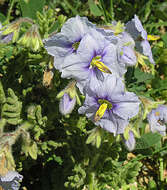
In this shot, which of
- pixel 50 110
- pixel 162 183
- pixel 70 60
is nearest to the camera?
pixel 70 60

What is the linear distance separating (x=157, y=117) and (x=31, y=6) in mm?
1390

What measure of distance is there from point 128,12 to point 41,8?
4.54ft

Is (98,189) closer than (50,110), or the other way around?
(50,110)

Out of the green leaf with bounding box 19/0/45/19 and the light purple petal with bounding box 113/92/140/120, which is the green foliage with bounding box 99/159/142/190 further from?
the green leaf with bounding box 19/0/45/19

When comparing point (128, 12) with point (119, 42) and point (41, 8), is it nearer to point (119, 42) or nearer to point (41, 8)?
point (41, 8)

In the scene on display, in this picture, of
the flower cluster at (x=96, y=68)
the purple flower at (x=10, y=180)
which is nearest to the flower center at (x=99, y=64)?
the flower cluster at (x=96, y=68)

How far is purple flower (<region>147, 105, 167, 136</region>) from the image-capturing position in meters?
2.29

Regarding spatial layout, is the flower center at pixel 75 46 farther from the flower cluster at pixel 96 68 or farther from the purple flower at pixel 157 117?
the purple flower at pixel 157 117

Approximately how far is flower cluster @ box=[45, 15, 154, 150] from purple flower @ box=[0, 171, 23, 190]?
0.49m

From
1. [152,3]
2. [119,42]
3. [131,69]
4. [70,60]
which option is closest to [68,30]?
[70,60]

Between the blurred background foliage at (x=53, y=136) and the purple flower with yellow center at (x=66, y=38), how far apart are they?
0.34 ft

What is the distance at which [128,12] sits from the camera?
11.8 ft

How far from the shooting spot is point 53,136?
2.86 meters

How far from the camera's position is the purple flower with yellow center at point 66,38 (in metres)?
1.82
